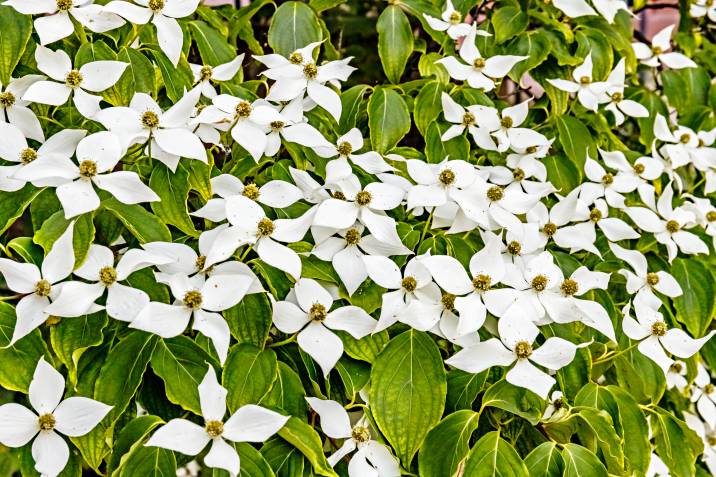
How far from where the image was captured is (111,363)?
30.0 inches

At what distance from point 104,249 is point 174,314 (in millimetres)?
96

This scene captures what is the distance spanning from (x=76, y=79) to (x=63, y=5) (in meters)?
0.09

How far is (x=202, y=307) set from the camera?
2.51 ft

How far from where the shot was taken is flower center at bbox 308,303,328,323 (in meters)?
0.80

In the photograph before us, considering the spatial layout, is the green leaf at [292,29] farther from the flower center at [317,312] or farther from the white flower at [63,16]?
the flower center at [317,312]

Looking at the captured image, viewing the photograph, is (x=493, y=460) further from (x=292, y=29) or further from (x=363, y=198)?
(x=292, y=29)

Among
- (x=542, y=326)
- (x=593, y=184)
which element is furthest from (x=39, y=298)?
(x=593, y=184)

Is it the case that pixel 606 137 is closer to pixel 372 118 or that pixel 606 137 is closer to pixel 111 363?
pixel 372 118

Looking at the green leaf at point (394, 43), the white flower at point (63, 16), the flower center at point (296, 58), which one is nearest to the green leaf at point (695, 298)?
the green leaf at point (394, 43)

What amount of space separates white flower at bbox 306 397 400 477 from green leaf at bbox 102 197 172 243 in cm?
21

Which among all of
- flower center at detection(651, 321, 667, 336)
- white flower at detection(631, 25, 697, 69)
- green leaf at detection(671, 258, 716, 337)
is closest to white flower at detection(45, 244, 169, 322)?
flower center at detection(651, 321, 667, 336)

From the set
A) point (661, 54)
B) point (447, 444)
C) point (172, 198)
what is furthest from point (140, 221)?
point (661, 54)

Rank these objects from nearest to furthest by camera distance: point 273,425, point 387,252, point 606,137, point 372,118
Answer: point 273,425 < point 387,252 < point 372,118 < point 606,137

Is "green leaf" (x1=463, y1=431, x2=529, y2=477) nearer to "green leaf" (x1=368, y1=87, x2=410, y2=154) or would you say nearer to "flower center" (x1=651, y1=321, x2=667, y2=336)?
"flower center" (x1=651, y1=321, x2=667, y2=336)
